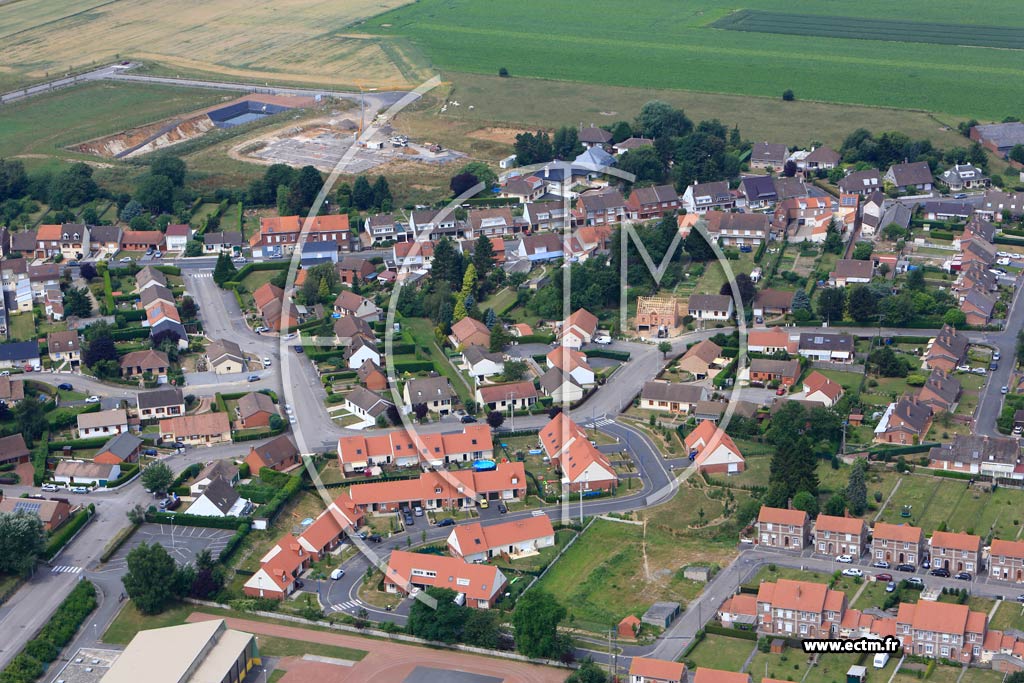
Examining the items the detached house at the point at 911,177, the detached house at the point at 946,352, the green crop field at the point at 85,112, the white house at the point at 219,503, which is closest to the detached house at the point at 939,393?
the detached house at the point at 946,352

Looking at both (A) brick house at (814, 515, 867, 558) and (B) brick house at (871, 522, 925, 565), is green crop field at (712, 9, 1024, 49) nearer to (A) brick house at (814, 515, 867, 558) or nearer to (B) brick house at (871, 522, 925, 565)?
(A) brick house at (814, 515, 867, 558)

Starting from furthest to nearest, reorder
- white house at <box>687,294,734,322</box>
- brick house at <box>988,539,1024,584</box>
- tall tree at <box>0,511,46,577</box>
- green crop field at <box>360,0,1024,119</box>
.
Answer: green crop field at <box>360,0,1024,119</box> < white house at <box>687,294,734,322</box> < tall tree at <box>0,511,46,577</box> < brick house at <box>988,539,1024,584</box>

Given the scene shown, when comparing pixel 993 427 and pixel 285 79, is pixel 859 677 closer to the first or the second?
pixel 993 427

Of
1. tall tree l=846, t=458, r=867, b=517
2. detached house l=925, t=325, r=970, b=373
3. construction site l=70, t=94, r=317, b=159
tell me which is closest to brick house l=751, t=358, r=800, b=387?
detached house l=925, t=325, r=970, b=373

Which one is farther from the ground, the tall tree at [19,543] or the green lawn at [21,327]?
the green lawn at [21,327]

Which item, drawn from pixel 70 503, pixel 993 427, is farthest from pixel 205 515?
pixel 993 427

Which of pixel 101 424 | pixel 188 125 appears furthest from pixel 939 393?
pixel 188 125

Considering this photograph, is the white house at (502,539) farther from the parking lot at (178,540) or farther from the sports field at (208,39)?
the sports field at (208,39)
